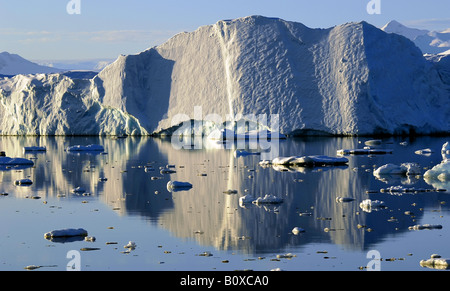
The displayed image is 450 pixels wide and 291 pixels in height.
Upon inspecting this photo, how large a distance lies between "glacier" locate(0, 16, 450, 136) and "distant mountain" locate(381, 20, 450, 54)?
28060 mm

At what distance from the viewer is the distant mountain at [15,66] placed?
2291 inches

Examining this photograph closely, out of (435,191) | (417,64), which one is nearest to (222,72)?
(417,64)

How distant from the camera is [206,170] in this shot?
16.5 m

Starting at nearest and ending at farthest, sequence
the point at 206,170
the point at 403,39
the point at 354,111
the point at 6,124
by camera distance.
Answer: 1. the point at 206,170
2. the point at 354,111
3. the point at 403,39
4. the point at 6,124

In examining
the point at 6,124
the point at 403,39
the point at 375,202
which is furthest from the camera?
the point at 6,124

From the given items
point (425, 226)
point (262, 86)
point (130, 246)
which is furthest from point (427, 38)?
point (130, 246)

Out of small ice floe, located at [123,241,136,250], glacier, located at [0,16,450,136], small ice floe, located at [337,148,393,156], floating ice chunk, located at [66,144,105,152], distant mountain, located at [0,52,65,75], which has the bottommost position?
small ice floe, located at [123,241,136,250]

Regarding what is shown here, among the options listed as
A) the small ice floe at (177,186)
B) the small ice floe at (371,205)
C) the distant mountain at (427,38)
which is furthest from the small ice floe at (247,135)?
the distant mountain at (427,38)

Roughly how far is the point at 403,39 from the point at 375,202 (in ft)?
78.9

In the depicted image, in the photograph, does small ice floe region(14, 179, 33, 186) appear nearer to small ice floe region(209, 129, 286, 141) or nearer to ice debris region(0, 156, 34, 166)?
ice debris region(0, 156, 34, 166)

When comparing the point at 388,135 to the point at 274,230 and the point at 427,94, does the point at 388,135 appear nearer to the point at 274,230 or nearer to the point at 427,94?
the point at 427,94

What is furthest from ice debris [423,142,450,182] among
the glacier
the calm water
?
the glacier

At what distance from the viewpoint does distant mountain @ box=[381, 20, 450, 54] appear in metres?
61.4
